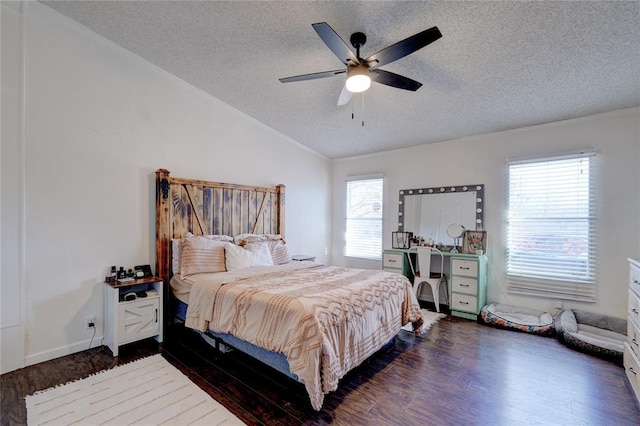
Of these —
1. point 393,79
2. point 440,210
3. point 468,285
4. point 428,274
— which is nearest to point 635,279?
point 468,285

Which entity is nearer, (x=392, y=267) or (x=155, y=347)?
(x=155, y=347)

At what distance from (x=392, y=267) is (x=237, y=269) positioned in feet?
8.53

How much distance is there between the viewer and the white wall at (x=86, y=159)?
276 centimetres

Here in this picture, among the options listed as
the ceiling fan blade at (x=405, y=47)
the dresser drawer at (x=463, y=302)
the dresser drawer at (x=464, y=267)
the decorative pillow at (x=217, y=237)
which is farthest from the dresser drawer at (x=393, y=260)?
the ceiling fan blade at (x=405, y=47)

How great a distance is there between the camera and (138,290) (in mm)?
3281

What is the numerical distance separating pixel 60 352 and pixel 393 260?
14.2 feet

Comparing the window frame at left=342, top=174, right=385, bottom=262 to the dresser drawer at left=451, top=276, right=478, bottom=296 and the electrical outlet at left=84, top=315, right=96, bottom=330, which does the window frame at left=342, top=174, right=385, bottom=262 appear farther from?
the electrical outlet at left=84, top=315, right=96, bottom=330

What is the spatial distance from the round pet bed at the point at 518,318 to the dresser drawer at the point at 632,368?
858mm

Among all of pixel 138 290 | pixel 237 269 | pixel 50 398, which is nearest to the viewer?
pixel 50 398

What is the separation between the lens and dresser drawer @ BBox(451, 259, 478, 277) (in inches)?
159

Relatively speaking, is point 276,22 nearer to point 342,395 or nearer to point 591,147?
point 342,395

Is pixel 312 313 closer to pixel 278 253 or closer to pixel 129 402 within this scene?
pixel 129 402

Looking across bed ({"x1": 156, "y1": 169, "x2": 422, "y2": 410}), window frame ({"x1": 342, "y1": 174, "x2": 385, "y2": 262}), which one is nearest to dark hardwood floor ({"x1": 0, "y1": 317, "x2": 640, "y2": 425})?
bed ({"x1": 156, "y1": 169, "x2": 422, "y2": 410})

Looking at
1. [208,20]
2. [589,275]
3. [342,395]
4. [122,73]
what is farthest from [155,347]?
[589,275]
